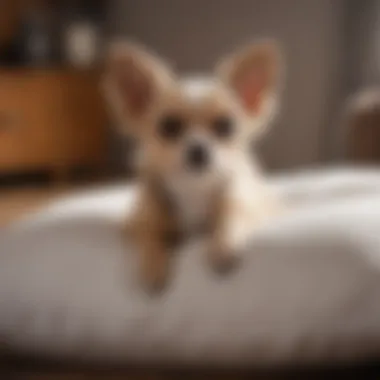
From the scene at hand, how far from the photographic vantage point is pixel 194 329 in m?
0.88

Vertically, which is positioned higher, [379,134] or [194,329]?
[379,134]

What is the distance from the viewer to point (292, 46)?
10.4 feet

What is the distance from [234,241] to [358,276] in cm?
17

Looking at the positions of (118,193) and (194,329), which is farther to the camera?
(118,193)

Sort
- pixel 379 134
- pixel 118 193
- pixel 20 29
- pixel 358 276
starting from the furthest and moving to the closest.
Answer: pixel 20 29
pixel 379 134
pixel 118 193
pixel 358 276

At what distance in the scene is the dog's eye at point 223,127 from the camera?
112cm

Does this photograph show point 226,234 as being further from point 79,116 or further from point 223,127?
point 79,116

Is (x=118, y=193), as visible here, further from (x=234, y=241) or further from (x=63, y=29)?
(x=63, y=29)

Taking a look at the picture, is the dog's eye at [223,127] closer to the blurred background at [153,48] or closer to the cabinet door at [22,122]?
the blurred background at [153,48]

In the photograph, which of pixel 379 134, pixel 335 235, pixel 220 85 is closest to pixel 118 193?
pixel 220 85

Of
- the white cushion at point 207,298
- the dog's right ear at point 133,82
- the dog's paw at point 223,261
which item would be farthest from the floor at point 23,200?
the dog's paw at point 223,261

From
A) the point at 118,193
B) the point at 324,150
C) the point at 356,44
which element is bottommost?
the point at 118,193

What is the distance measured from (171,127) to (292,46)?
85.2 inches

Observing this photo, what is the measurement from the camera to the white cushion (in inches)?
33.8
